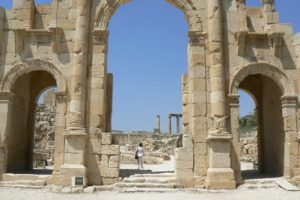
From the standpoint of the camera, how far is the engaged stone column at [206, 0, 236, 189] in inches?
423

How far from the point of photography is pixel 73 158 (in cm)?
1105

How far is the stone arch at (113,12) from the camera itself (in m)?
12.1

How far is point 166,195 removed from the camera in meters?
9.86

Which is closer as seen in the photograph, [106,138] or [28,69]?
[106,138]

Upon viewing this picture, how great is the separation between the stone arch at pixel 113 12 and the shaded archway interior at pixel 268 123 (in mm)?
4140

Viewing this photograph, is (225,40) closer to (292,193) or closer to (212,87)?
(212,87)

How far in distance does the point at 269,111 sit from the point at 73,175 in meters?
8.21

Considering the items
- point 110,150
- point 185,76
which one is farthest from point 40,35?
point 185,76

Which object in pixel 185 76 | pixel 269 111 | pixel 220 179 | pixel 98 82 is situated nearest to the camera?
pixel 220 179

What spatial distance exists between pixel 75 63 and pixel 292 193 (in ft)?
25.9

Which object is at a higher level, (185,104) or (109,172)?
(185,104)

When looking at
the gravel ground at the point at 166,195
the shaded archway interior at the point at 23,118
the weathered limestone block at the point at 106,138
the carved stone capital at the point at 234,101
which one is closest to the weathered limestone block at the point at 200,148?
the gravel ground at the point at 166,195

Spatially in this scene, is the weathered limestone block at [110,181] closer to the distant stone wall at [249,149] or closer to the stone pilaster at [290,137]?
the stone pilaster at [290,137]

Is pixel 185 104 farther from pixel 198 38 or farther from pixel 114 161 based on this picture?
pixel 114 161
